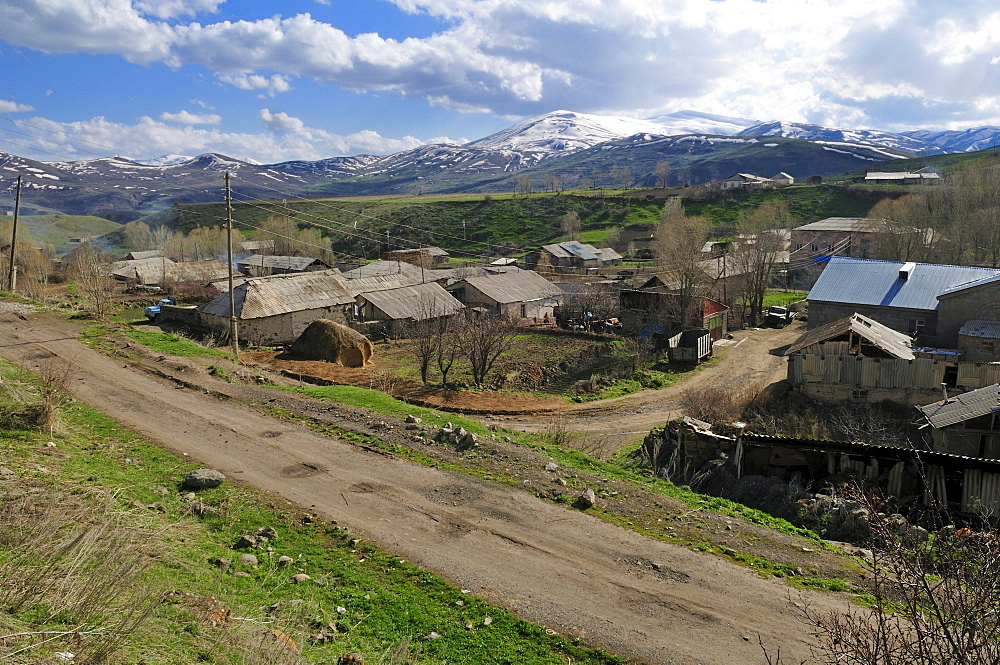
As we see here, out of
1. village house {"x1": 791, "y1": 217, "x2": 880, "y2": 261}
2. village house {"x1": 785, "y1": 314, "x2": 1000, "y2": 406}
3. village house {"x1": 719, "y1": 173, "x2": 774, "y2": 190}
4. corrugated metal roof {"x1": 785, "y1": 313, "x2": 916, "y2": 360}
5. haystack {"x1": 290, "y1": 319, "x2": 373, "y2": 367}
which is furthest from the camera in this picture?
village house {"x1": 719, "y1": 173, "x2": 774, "y2": 190}

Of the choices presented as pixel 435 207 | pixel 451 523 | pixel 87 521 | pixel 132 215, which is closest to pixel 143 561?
pixel 87 521

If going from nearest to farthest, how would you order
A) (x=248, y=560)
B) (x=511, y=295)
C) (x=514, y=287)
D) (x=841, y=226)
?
(x=248, y=560) → (x=511, y=295) → (x=514, y=287) → (x=841, y=226)

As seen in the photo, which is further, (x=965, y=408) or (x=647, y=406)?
(x=647, y=406)

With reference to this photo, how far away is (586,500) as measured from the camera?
13352mm

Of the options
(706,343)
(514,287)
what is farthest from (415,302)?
(706,343)

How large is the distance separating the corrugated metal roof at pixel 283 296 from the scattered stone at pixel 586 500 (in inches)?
1069

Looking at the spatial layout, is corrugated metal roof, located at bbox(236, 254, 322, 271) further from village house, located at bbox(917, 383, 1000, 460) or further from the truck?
village house, located at bbox(917, 383, 1000, 460)

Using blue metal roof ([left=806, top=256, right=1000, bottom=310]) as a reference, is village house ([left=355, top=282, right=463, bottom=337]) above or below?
below

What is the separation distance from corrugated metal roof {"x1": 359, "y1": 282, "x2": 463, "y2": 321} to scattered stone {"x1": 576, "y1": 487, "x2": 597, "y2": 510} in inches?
1059

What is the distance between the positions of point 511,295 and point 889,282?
82.6ft

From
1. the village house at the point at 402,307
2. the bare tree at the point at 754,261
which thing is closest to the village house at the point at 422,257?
the village house at the point at 402,307

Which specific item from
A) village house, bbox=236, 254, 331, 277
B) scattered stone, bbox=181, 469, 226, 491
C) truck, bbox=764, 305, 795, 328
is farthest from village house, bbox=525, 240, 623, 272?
scattered stone, bbox=181, 469, 226, 491

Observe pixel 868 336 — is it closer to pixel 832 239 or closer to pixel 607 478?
pixel 607 478

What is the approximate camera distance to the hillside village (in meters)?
16.5
